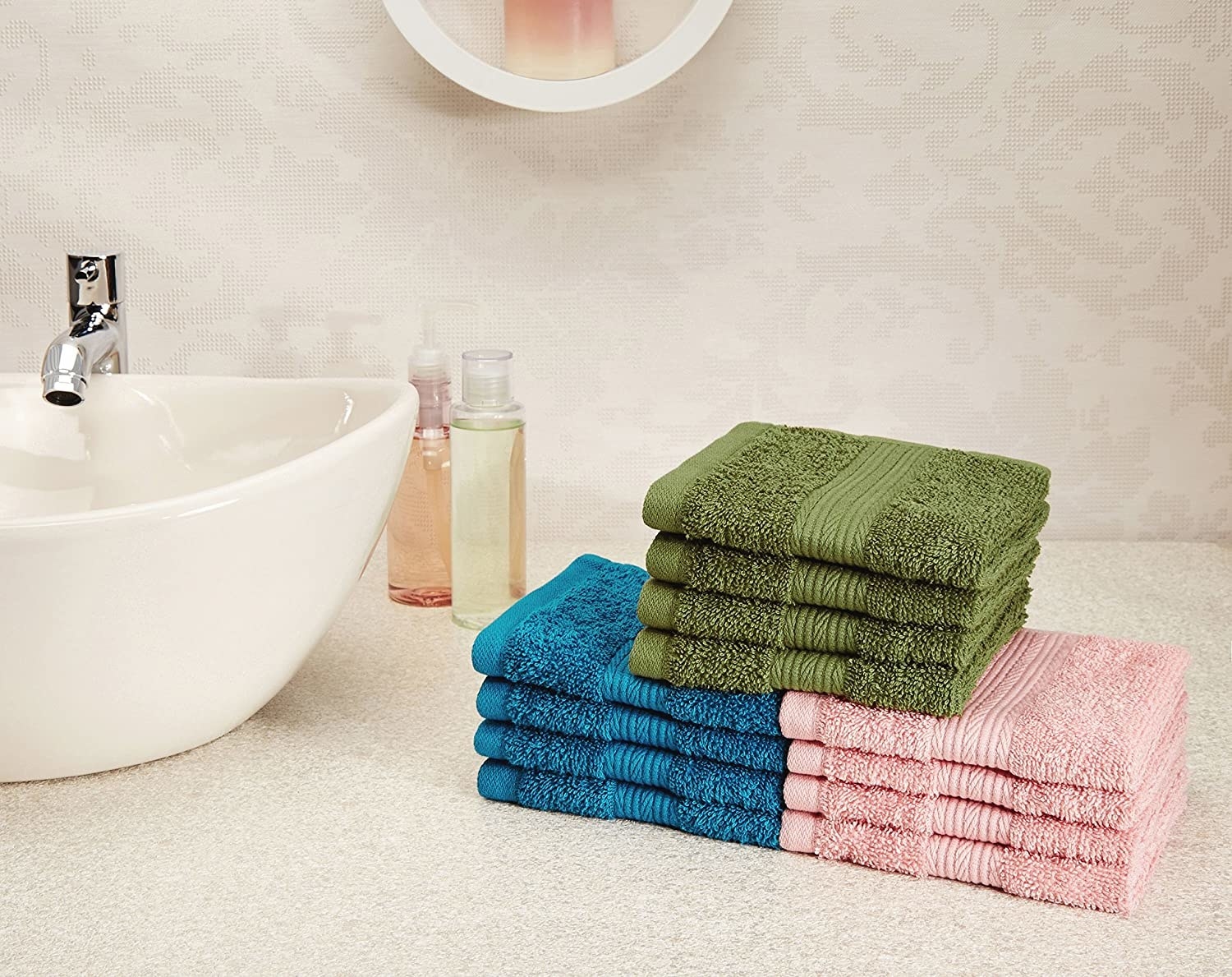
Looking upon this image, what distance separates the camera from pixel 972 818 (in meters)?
0.82

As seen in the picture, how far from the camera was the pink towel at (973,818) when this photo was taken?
79cm

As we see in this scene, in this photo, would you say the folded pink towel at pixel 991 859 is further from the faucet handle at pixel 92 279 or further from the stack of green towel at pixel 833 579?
the faucet handle at pixel 92 279

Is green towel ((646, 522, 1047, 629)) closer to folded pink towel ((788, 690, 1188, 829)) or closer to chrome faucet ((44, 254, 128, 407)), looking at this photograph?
folded pink towel ((788, 690, 1188, 829))

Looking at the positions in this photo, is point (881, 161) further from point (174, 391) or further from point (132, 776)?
point (132, 776)

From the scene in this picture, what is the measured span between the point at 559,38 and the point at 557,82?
4cm

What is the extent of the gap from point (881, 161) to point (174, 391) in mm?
699

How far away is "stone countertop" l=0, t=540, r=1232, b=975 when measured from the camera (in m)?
0.77

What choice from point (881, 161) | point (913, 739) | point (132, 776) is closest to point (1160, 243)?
point (881, 161)

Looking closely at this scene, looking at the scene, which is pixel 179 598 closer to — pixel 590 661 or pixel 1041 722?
pixel 590 661

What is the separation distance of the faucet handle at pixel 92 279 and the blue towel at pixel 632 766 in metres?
0.55

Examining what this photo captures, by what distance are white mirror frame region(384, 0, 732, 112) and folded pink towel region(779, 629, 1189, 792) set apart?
2.15ft

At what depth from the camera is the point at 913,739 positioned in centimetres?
82

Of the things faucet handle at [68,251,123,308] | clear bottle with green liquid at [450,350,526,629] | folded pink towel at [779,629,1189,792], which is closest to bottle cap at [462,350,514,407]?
clear bottle with green liquid at [450,350,526,629]

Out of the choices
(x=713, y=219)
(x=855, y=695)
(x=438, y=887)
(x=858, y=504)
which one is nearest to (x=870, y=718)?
(x=855, y=695)
